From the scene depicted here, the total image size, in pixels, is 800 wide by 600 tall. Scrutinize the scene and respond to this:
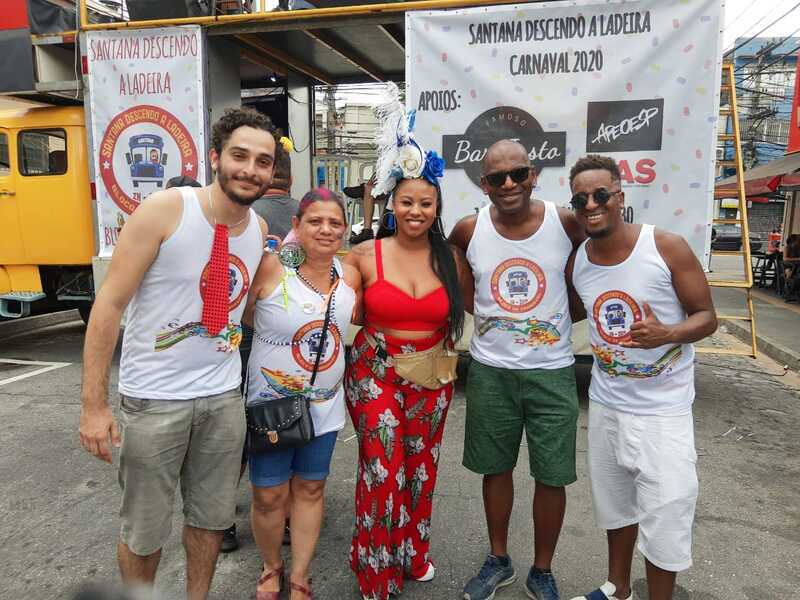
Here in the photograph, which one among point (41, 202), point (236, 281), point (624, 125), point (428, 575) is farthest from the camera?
point (41, 202)

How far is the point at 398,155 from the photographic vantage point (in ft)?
7.54

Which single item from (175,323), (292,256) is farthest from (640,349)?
(175,323)

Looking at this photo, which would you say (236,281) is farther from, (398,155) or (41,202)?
(41,202)

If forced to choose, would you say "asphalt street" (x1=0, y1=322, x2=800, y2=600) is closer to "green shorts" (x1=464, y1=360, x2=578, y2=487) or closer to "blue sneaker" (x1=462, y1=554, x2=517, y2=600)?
"blue sneaker" (x1=462, y1=554, x2=517, y2=600)

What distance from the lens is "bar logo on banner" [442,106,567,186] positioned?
4.32 m

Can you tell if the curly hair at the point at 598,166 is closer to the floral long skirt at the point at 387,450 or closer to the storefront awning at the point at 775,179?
the floral long skirt at the point at 387,450

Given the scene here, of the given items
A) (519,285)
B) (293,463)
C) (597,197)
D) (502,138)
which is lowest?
(293,463)

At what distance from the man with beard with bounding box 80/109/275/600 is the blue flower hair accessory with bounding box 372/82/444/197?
526 mm

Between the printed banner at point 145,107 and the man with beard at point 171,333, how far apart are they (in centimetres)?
326

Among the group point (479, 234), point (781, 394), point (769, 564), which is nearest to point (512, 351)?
point (479, 234)

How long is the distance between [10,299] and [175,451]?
5.66m

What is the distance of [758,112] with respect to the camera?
3181 cm

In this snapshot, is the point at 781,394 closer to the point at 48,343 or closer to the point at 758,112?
the point at 48,343

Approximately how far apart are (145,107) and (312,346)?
3.79 meters
